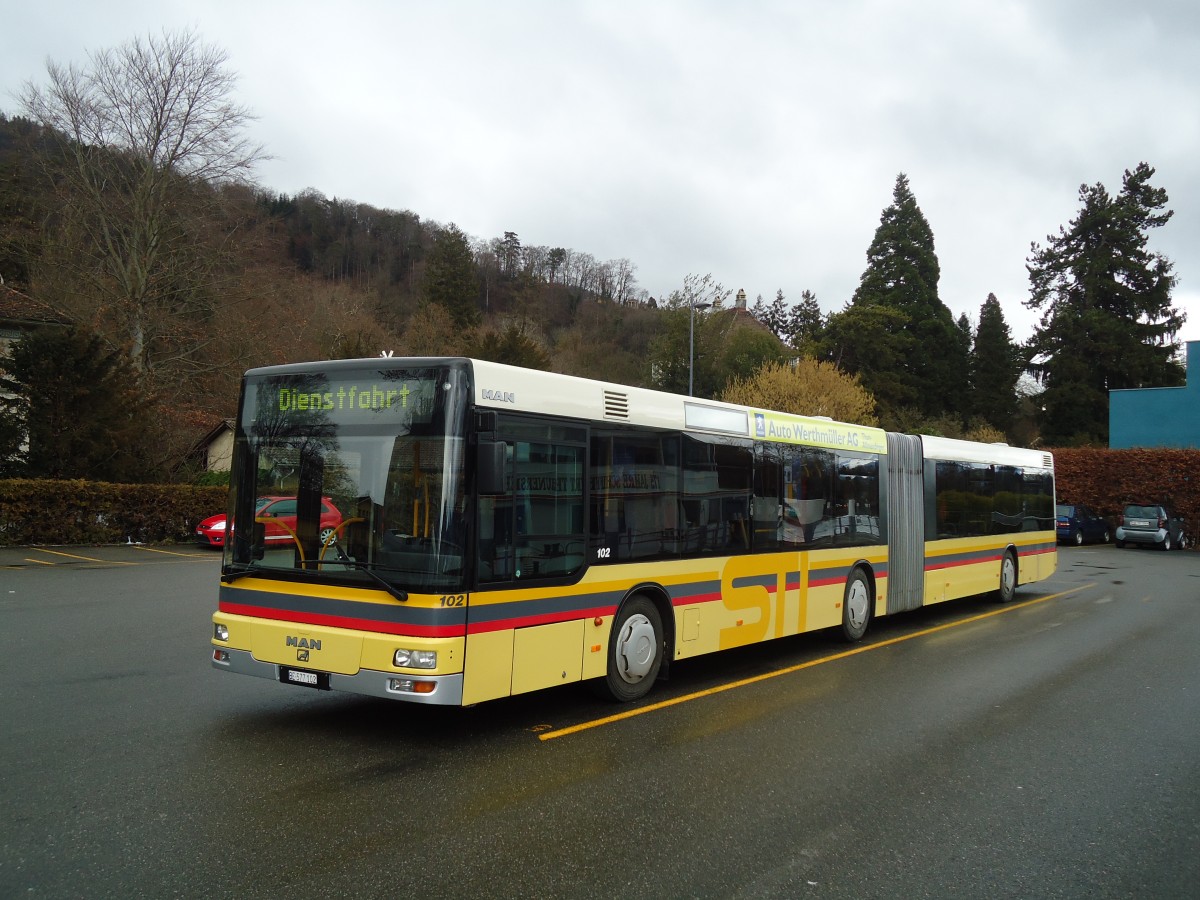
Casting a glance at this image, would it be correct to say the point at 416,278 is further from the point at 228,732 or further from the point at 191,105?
the point at 228,732

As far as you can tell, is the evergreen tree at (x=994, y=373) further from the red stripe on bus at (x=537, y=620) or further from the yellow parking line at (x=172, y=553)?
the red stripe on bus at (x=537, y=620)

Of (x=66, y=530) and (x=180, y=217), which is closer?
(x=66, y=530)

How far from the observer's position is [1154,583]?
803 inches

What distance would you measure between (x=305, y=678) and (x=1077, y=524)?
35.1m

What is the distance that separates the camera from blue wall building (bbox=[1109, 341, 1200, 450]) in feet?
141

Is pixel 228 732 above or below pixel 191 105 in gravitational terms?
below

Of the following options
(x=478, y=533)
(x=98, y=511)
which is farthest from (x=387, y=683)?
(x=98, y=511)

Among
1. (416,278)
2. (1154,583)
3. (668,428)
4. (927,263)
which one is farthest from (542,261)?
(668,428)

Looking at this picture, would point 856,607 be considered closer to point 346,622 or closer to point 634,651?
point 634,651

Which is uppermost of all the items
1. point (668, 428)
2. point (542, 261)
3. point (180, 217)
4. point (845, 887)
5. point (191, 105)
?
point (542, 261)

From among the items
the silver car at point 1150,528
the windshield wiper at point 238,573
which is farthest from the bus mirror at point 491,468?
the silver car at point 1150,528

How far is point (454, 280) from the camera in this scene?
67500mm

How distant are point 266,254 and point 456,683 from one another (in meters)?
34.7

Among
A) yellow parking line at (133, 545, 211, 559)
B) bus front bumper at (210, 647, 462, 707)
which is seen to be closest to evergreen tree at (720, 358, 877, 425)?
yellow parking line at (133, 545, 211, 559)
